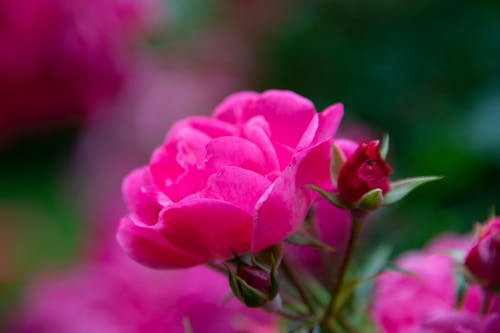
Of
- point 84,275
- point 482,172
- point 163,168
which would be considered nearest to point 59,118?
point 84,275

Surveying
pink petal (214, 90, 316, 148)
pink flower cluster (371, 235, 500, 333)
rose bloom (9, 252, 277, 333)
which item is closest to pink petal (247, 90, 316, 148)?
pink petal (214, 90, 316, 148)

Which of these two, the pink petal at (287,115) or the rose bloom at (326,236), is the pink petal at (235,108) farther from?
the rose bloom at (326,236)

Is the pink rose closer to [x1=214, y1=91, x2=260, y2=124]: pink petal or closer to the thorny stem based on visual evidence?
the thorny stem

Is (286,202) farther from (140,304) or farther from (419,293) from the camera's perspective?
(140,304)

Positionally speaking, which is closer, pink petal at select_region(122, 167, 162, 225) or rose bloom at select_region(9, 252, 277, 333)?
pink petal at select_region(122, 167, 162, 225)

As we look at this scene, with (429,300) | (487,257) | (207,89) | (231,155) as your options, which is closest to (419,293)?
(429,300)

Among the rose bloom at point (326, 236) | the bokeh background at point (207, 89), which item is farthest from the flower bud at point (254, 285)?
the bokeh background at point (207, 89)
